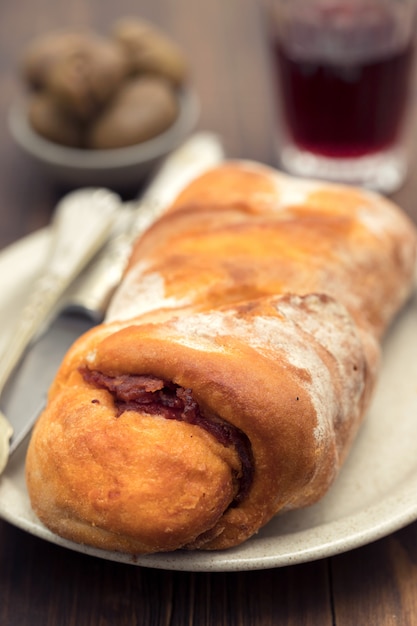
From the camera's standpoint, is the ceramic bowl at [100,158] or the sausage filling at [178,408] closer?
the sausage filling at [178,408]

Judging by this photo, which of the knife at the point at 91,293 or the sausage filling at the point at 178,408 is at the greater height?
the sausage filling at the point at 178,408

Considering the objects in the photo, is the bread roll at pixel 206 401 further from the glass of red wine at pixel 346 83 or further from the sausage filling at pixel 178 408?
the glass of red wine at pixel 346 83

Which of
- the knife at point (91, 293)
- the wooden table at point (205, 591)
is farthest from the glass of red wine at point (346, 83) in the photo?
the wooden table at point (205, 591)

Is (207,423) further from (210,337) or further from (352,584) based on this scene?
(352,584)

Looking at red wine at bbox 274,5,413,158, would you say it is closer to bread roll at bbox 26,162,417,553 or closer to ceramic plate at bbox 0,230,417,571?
ceramic plate at bbox 0,230,417,571

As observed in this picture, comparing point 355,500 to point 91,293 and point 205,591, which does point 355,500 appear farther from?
point 91,293

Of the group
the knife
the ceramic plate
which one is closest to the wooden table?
the ceramic plate
